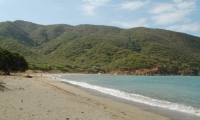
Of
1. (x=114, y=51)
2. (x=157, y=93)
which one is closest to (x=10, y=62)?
(x=157, y=93)

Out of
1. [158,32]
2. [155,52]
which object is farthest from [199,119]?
[158,32]

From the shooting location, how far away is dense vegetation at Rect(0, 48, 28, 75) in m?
37.6

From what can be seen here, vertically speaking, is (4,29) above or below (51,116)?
above

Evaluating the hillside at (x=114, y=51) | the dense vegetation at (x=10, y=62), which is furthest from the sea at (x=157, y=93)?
the hillside at (x=114, y=51)

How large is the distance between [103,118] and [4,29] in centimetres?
14543

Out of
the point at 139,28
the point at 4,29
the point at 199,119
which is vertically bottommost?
the point at 199,119

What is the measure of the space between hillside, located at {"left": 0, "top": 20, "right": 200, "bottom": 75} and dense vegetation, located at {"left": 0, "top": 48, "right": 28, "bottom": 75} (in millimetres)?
52238

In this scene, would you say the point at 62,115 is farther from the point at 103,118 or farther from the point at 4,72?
the point at 4,72

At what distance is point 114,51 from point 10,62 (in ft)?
334

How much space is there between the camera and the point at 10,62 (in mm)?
39312

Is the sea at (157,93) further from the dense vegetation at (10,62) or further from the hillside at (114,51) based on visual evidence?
the hillside at (114,51)

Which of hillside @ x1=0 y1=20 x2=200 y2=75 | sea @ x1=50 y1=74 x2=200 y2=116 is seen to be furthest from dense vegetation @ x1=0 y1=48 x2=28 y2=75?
hillside @ x1=0 y1=20 x2=200 y2=75

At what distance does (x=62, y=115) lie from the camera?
8.90 m

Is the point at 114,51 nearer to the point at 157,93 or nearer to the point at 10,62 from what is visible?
the point at 10,62
